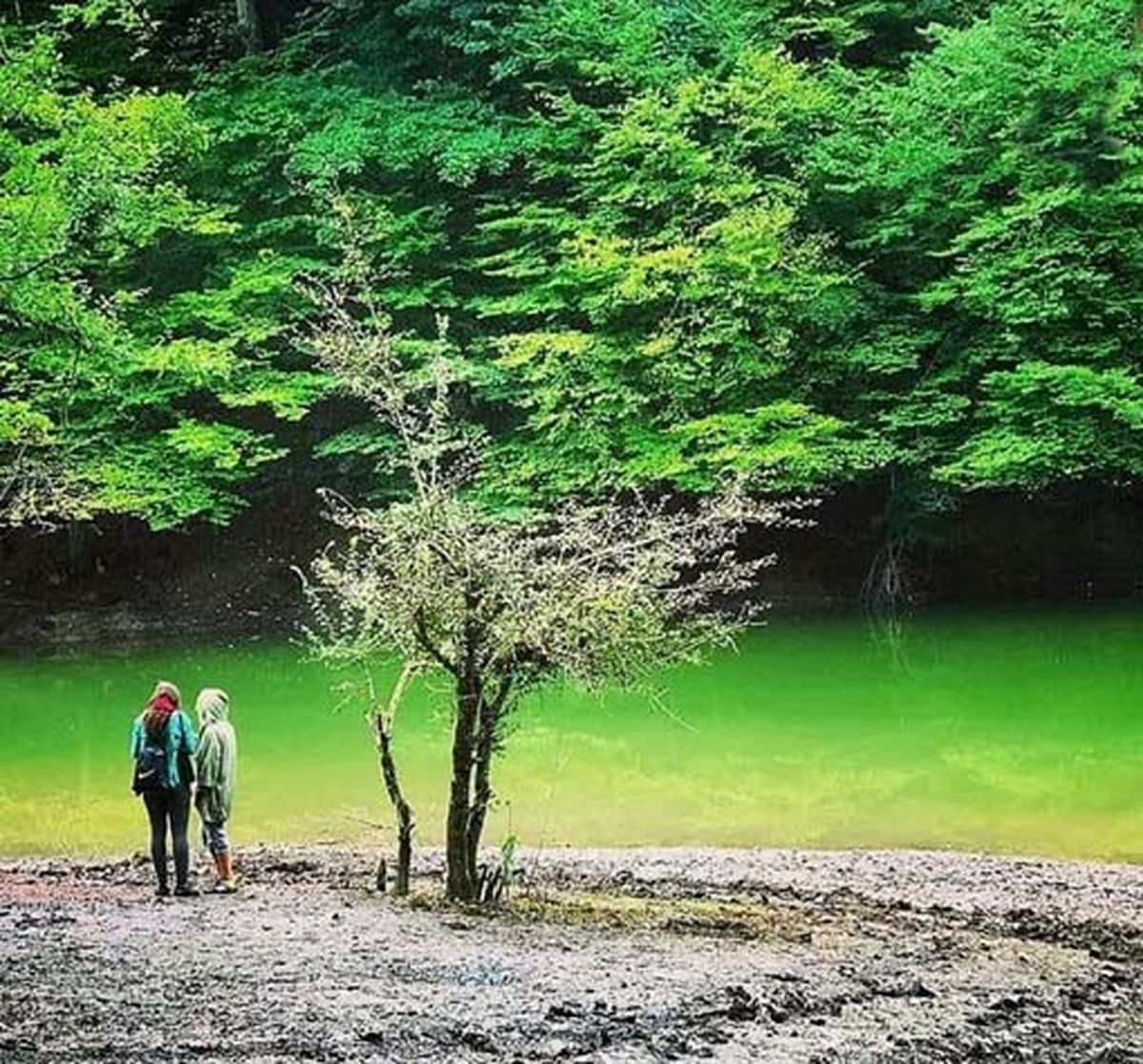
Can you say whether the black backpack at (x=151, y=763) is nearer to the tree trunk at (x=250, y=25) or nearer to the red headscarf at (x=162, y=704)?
the red headscarf at (x=162, y=704)

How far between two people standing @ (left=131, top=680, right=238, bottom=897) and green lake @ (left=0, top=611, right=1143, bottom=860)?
140 cm

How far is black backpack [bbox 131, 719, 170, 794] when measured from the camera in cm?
988

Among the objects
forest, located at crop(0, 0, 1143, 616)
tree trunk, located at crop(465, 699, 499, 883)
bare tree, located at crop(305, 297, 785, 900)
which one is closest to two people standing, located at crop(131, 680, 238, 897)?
bare tree, located at crop(305, 297, 785, 900)

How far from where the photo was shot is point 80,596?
87.4ft

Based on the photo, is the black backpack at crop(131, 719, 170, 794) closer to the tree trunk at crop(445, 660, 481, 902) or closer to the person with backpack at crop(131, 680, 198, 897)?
the person with backpack at crop(131, 680, 198, 897)

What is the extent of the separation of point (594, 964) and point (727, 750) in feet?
28.3

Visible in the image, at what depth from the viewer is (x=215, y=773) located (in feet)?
33.2

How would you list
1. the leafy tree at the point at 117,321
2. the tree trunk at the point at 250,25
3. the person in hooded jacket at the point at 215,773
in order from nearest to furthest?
the person in hooded jacket at the point at 215,773 → the leafy tree at the point at 117,321 → the tree trunk at the point at 250,25

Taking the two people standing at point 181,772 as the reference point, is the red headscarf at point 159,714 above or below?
above

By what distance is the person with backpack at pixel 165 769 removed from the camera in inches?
389

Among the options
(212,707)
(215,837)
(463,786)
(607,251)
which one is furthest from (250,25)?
(463,786)

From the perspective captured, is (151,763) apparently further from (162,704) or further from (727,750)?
(727,750)

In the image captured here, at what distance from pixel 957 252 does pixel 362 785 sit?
13760mm

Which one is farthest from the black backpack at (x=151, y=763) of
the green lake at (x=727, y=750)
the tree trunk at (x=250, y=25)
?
the tree trunk at (x=250, y=25)
